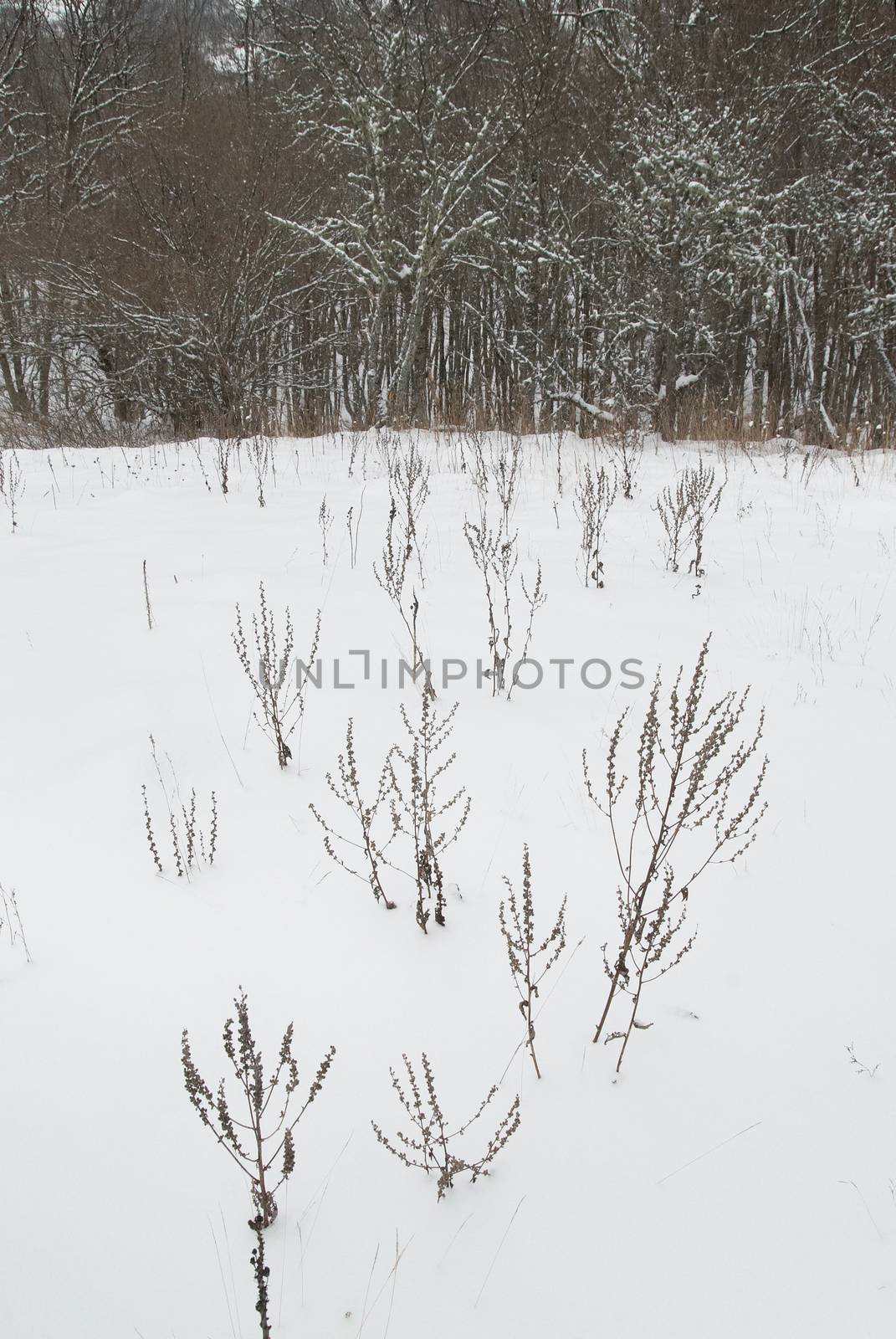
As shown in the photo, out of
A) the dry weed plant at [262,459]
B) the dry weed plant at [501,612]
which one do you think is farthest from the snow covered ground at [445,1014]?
the dry weed plant at [262,459]

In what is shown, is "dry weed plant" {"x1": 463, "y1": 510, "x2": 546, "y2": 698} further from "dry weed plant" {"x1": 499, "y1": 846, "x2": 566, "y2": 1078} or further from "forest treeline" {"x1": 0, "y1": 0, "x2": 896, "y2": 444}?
"forest treeline" {"x1": 0, "y1": 0, "x2": 896, "y2": 444}

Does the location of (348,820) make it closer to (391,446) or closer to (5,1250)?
(5,1250)

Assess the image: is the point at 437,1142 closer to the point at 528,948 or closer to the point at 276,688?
the point at 528,948

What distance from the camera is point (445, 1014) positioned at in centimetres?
161

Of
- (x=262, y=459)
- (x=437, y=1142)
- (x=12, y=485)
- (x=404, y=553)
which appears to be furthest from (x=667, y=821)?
(x=262, y=459)

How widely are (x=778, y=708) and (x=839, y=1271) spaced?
1982mm

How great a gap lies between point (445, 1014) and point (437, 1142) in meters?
0.35

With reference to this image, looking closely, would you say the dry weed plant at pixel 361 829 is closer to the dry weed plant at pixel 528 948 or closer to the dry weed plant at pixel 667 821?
the dry weed plant at pixel 528 948

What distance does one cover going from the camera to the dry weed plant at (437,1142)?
3.95 ft

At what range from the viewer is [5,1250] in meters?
1.17

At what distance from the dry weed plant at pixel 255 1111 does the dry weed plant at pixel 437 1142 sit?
155mm

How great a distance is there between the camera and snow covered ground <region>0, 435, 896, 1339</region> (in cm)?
114

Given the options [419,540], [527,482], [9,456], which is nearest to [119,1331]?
[419,540]

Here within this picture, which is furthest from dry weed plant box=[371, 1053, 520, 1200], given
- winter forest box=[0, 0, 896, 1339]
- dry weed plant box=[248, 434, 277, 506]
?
dry weed plant box=[248, 434, 277, 506]
